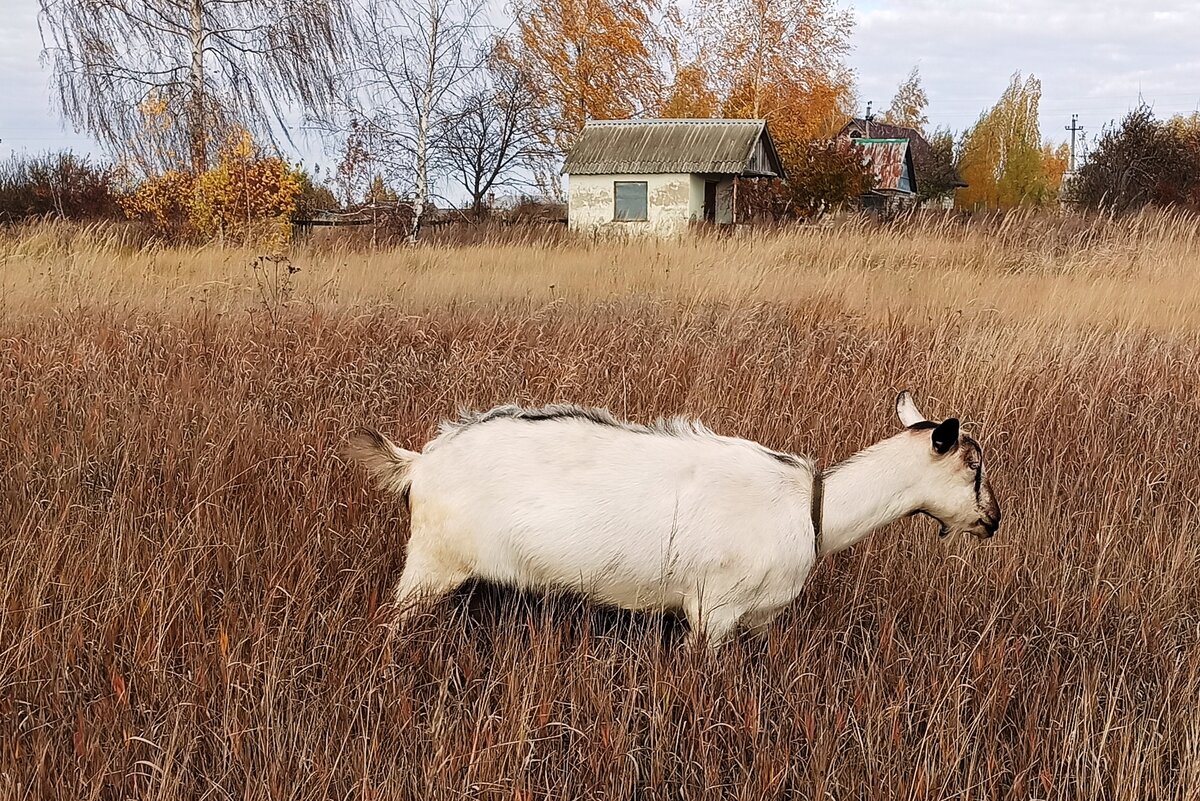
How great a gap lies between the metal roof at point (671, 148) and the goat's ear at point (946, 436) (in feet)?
78.3

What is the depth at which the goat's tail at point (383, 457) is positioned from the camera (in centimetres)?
278

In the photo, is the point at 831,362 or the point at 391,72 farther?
the point at 391,72

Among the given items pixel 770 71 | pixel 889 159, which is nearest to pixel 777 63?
pixel 770 71

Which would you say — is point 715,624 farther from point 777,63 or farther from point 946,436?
point 777,63

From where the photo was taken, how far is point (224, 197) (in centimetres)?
1402

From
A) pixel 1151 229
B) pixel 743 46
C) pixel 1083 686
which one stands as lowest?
pixel 1083 686

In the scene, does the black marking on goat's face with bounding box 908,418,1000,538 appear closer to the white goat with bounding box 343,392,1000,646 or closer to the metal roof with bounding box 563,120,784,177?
the white goat with bounding box 343,392,1000,646

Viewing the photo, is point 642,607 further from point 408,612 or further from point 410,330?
point 410,330

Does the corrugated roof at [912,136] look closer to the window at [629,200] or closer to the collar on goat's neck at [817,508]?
the window at [629,200]

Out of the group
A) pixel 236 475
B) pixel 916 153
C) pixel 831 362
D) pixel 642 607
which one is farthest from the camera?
pixel 916 153

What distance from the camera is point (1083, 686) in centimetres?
246

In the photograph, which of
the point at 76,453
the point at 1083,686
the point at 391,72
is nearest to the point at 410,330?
the point at 76,453

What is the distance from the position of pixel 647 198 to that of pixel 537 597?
25.1m

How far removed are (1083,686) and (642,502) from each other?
4.07ft
